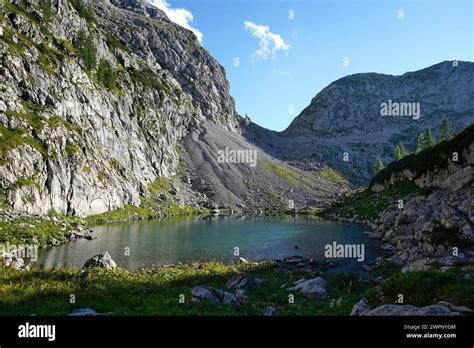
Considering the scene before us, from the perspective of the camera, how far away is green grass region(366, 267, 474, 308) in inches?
630

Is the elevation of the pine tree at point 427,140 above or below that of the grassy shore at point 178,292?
above

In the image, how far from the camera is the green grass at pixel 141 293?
1989 cm

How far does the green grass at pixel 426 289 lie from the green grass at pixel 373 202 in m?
70.8

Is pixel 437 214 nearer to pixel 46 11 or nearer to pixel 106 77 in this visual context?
pixel 106 77

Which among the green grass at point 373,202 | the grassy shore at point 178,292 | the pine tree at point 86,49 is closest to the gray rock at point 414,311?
the grassy shore at point 178,292

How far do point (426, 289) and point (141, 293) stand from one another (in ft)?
61.3

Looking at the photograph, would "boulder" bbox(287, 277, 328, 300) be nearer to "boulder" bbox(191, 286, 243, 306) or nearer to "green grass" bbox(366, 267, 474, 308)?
"boulder" bbox(191, 286, 243, 306)

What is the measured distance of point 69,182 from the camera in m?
85.1

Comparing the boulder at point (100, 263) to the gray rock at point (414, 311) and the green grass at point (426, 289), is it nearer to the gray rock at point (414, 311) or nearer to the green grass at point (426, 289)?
the green grass at point (426, 289)

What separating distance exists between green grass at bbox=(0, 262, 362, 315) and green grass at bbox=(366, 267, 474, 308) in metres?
3.76

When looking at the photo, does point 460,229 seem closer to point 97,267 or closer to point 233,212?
point 97,267

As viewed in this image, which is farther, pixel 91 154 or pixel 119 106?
pixel 119 106

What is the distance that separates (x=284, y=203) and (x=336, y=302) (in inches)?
5705
